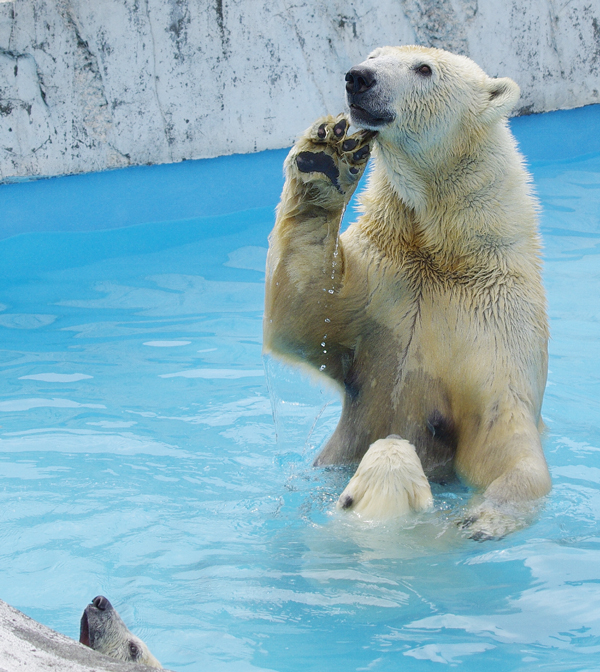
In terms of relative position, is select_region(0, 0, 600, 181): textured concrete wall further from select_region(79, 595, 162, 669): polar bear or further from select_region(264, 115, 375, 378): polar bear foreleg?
select_region(79, 595, 162, 669): polar bear

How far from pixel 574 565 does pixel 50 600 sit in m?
1.56

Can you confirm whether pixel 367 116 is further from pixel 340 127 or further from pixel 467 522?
pixel 467 522

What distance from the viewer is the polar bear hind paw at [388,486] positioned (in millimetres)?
2596

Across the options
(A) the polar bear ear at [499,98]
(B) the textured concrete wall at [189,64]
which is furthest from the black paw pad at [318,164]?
(B) the textured concrete wall at [189,64]

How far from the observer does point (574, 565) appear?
104 inches

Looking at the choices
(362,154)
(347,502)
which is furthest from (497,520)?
(362,154)

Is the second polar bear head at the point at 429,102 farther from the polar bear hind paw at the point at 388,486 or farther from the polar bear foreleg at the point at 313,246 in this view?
the polar bear hind paw at the point at 388,486

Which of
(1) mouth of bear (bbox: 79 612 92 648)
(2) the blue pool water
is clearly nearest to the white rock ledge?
(1) mouth of bear (bbox: 79 612 92 648)

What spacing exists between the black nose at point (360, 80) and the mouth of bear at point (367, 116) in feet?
0.15

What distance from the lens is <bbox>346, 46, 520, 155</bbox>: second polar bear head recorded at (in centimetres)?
269

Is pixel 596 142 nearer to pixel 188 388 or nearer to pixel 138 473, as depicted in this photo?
pixel 188 388

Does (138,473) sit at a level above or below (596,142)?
below

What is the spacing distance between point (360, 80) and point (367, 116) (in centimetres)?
11

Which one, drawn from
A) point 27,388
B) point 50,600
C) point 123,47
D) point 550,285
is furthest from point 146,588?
point 123,47
